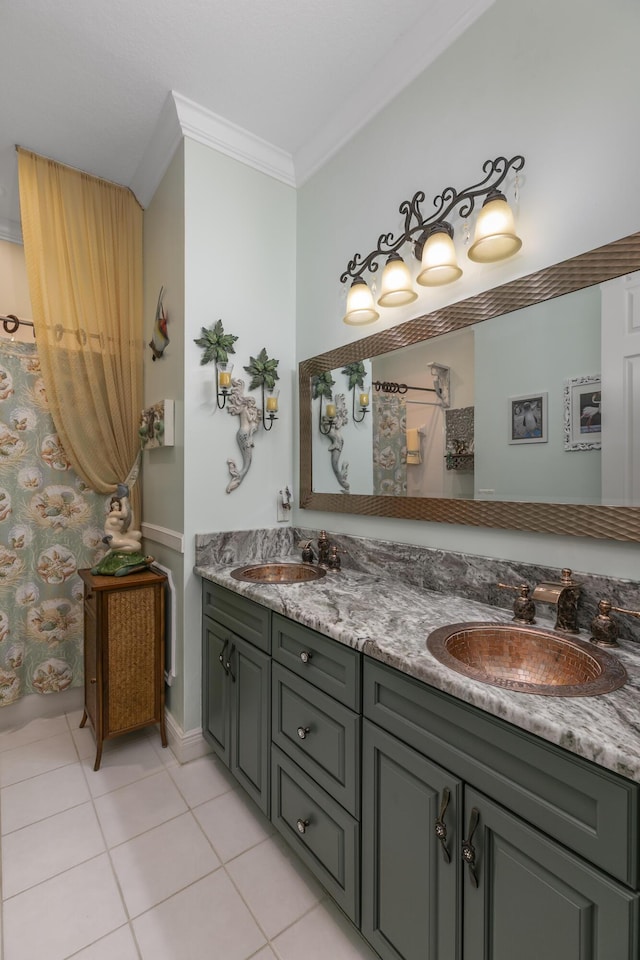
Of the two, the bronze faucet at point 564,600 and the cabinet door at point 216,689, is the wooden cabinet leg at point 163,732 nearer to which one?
the cabinet door at point 216,689

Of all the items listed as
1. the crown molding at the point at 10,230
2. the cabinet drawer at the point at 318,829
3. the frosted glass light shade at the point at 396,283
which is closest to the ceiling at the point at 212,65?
the crown molding at the point at 10,230

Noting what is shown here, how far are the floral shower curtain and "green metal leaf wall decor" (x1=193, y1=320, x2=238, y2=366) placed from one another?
102cm

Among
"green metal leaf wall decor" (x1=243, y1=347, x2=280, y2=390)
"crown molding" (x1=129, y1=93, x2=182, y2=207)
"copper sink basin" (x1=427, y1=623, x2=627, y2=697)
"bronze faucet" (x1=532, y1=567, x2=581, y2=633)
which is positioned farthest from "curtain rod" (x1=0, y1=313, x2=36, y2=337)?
"bronze faucet" (x1=532, y1=567, x2=581, y2=633)

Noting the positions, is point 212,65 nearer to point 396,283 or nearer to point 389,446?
point 396,283

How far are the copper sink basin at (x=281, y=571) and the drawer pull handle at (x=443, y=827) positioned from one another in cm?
106

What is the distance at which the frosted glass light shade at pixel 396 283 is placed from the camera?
5.46ft

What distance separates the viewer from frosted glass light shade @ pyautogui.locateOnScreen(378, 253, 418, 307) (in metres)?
1.67

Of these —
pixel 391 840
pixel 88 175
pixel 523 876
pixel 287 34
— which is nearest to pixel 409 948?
pixel 391 840

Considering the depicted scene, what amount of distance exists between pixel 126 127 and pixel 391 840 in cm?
300

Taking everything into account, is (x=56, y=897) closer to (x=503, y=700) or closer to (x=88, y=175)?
(x=503, y=700)

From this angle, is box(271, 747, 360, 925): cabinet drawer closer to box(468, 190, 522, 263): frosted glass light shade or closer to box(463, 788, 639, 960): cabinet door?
box(463, 788, 639, 960): cabinet door

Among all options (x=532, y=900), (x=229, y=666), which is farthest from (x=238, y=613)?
(x=532, y=900)

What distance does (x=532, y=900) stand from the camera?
0.76 meters

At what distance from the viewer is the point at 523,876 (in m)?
0.78
